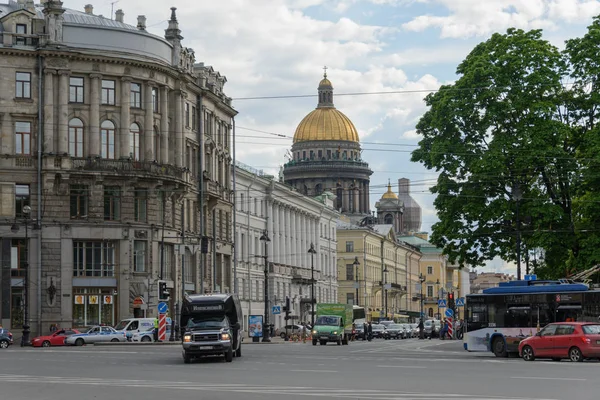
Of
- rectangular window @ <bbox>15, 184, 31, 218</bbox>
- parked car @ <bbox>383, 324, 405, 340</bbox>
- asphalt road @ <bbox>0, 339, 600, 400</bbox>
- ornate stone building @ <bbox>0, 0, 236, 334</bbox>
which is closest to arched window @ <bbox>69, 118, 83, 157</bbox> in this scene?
ornate stone building @ <bbox>0, 0, 236, 334</bbox>

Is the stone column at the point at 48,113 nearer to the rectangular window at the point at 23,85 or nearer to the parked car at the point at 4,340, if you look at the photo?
the rectangular window at the point at 23,85

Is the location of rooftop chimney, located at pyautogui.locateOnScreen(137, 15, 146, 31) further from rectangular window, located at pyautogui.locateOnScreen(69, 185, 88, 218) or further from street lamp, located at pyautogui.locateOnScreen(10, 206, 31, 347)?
street lamp, located at pyautogui.locateOnScreen(10, 206, 31, 347)

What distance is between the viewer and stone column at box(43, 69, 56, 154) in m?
73.2

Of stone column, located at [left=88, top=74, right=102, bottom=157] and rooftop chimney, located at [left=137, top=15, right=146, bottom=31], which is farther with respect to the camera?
rooftop chimney, located at [left=137, top=15, right=146, bottom=31]

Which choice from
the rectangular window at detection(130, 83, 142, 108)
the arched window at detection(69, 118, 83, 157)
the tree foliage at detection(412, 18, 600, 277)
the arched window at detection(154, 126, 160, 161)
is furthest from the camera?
the arched window at detection(154, 126, 160, 161)

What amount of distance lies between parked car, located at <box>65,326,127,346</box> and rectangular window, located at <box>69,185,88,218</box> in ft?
28.7

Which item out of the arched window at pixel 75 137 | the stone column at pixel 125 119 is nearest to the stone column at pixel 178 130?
the stone column at pixel 125 119

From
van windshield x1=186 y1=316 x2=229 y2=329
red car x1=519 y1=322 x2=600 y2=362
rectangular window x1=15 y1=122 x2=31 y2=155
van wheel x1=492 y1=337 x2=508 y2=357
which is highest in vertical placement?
rectangular window x1=15 y1=122 x2=31 y2=155

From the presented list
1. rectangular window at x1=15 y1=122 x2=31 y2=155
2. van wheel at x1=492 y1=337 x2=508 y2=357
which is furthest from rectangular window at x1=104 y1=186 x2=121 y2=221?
van wheel at x1=492 y1=337 x2=508 y2=357

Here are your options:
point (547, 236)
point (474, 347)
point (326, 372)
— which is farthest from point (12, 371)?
point (547, 236)

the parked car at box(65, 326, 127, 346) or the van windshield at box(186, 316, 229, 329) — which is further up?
the van windshield at box(186, 316, 229, 329)

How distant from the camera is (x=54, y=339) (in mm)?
66375

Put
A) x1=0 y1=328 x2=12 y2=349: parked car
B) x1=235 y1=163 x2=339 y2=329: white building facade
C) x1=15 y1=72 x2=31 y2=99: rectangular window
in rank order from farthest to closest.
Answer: x1=235 y1=163 x2=339 y2=329: white building facade < x1=15 y1=72 x2=31 y2=99: rectangular window < x1=0 y1=328 x2=12 y2=349: parked car

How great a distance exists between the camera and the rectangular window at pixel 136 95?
76.9m
